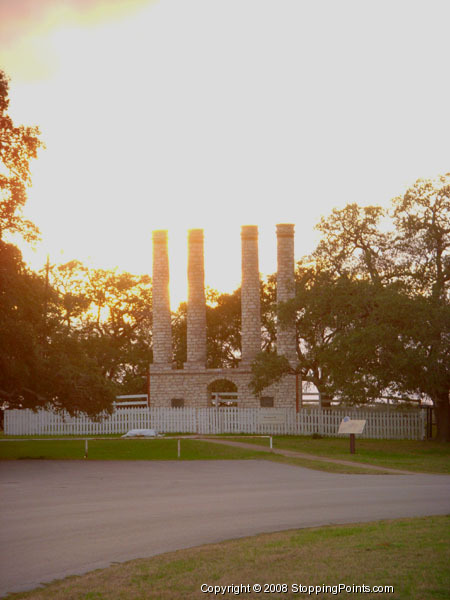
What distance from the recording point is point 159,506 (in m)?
14.5

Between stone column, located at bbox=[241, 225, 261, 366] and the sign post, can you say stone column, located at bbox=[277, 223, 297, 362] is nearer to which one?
stone column, located at bbox=[241, 225, 261, 366]

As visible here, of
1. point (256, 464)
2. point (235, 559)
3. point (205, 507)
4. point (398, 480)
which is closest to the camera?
point (235, 559)

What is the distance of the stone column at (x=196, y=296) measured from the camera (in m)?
50.2

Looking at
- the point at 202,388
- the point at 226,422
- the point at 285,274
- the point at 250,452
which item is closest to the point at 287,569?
the point at 250,452

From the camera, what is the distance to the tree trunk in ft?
123

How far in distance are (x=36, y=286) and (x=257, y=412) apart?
55.8 feet

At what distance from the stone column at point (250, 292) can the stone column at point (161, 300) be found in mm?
4699

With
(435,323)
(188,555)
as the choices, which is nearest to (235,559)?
(188,555)

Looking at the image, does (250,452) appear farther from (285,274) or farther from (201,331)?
(201,331)

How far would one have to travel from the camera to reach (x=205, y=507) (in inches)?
564

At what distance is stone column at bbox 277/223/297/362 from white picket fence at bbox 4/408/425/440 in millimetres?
5442

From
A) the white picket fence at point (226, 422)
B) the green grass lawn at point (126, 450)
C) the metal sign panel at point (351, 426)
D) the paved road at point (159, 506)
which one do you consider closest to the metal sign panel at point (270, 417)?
the white picket fence at point (226, 422)

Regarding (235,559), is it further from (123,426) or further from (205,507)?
(123,426)

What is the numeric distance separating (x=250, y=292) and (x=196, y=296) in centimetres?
339
